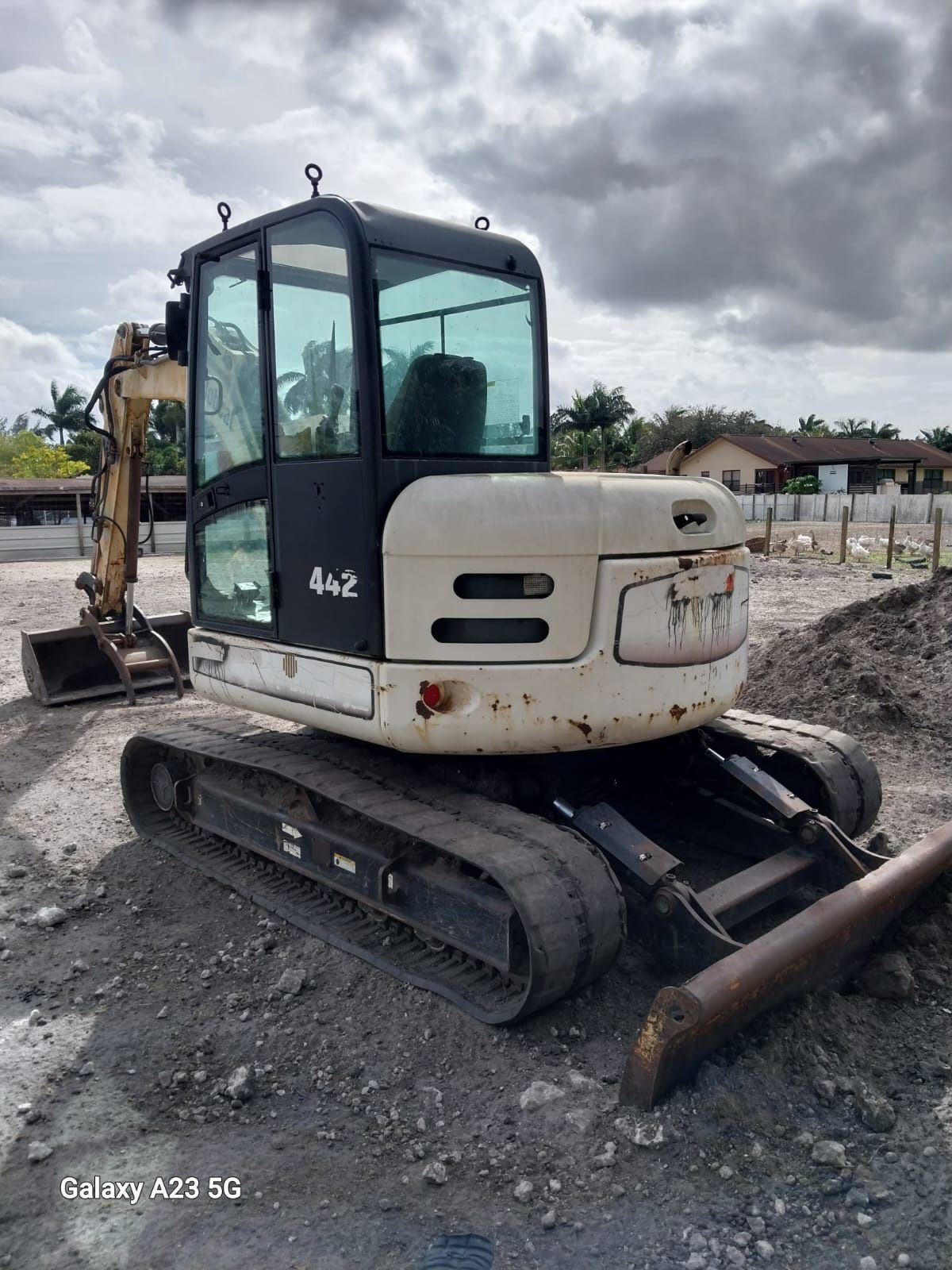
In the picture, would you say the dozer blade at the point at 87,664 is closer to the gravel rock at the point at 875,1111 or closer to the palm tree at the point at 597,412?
the gravel rock at the point at 875,1111

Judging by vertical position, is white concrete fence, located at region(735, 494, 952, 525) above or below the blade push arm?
below

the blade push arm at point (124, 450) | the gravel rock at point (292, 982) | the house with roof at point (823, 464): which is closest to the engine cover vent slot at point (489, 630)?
the gravel rock at point (292, 982)

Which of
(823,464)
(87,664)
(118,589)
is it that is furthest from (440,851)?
(823,464)

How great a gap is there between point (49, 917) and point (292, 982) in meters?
1.44

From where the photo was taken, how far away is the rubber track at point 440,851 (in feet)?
11.2

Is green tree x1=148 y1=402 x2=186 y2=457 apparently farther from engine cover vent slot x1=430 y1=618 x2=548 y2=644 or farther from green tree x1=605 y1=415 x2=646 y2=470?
engine cover vent slot x1=430 y1=618 x2=548 y2=644

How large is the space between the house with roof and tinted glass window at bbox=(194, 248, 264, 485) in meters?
50.2

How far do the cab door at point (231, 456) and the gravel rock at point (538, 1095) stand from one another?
2179 millimetres

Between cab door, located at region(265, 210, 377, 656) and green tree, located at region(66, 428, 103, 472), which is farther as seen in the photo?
green tree, located at region(66, 428, 103, 472)

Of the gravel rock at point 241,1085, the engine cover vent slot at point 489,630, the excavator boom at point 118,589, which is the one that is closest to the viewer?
the gravel rock at point 241,1085

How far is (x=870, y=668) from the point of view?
834 centimetres

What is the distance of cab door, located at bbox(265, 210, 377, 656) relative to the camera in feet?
12.8

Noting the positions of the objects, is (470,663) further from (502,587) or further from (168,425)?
(168,425)

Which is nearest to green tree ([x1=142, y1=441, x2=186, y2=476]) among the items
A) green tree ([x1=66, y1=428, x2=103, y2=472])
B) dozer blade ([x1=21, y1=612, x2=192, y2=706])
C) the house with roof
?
green tree ([x1=66, y1=428, x2=103, y2=472])
